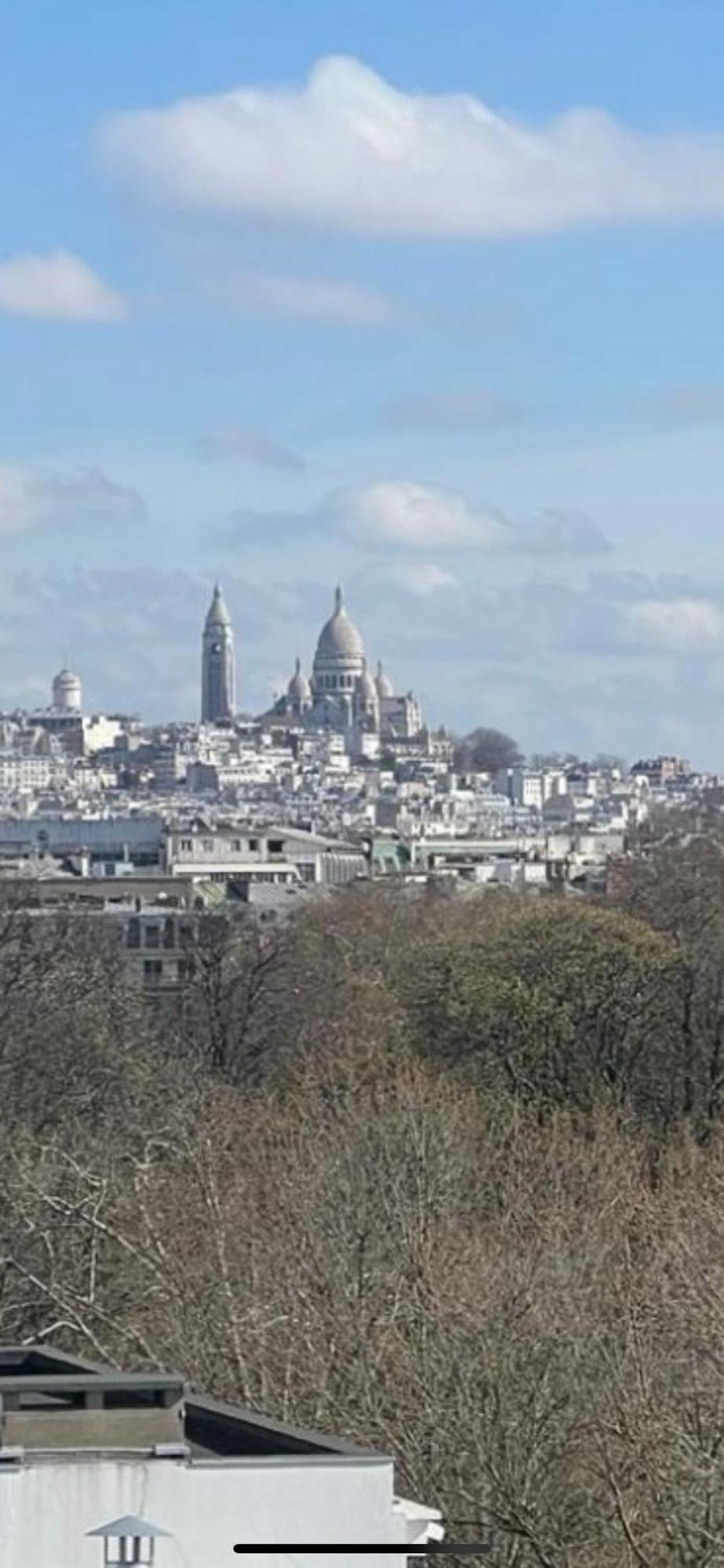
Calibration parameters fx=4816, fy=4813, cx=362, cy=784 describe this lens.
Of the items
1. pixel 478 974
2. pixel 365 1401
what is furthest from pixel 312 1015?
pixel 365 1401

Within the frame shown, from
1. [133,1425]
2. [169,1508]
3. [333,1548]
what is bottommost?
[333,1548]

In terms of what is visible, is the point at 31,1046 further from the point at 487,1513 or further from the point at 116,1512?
the point at 116,1512

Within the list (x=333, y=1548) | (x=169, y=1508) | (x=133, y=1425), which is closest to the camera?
(x=169, y=1508)

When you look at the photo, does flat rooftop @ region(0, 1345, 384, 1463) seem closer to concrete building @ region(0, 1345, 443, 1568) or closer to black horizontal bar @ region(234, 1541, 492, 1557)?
concrete building @ region(0, 1345, 443, 1568)

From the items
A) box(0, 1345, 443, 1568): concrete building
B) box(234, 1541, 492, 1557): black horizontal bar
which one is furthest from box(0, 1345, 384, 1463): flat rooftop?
box(234, 1541, 492, 1557): black horizontal bar

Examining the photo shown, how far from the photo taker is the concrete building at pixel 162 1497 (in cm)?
1591

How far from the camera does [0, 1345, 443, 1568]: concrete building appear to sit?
1591cm

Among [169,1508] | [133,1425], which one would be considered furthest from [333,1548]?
[133,1425]

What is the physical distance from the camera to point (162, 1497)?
52.3 feet

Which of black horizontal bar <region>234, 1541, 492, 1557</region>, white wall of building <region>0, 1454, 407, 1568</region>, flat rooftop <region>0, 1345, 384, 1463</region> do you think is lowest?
black horizontal bar <region>234, 1541, 492, 1557</region>

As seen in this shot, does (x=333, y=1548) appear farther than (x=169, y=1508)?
Yes

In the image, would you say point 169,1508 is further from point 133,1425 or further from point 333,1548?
point 333,1548

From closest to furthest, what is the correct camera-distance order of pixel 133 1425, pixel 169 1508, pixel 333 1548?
1. pixel 169 1508
2. pixel 333 1548
3. pixel 133 1425

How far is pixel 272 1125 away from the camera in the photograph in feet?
126
